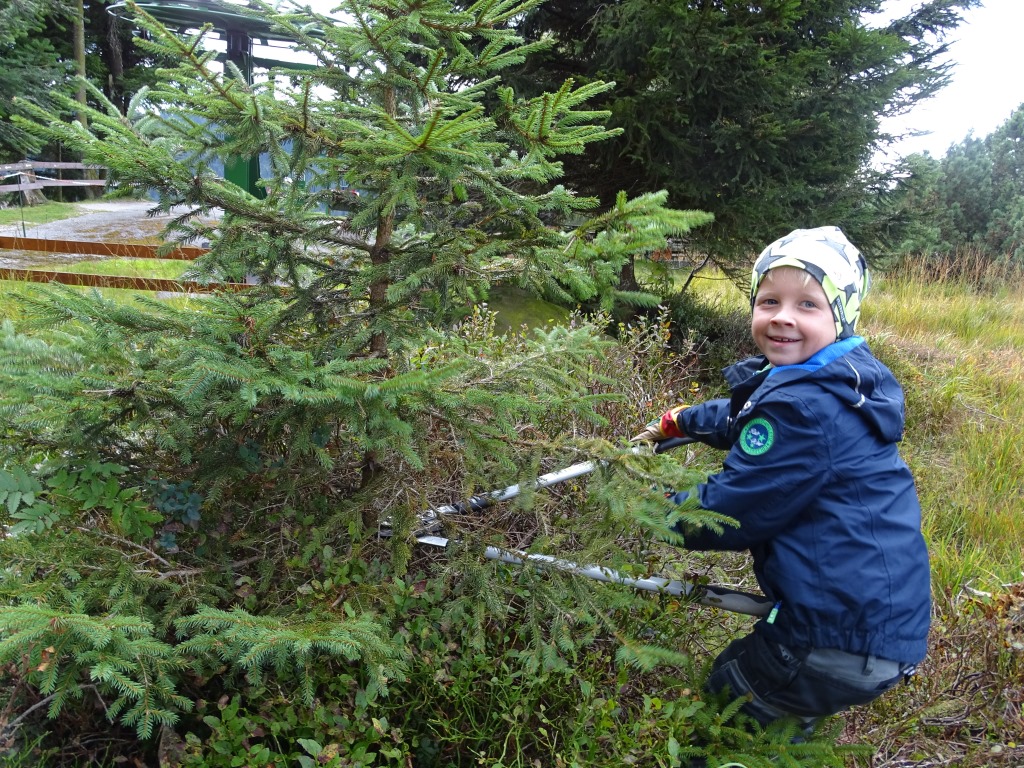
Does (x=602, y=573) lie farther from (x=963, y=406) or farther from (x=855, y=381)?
(x=963, y=406)

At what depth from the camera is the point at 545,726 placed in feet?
8.10

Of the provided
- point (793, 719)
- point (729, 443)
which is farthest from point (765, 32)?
point (793, 719)

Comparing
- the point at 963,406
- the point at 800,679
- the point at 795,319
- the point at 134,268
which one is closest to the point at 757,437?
the point at 795,319

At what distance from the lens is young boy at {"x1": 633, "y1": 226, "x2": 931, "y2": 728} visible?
212cm

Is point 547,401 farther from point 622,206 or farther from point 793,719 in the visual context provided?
point 793,719

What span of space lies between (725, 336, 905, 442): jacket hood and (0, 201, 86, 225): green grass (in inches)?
519

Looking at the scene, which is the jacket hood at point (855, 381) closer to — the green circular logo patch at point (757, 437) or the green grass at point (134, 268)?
the green circular logo patch at point (757, 437)

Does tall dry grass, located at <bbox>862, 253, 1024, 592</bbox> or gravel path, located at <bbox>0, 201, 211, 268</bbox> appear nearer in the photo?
tall dry grass, located at <bbox>862, 253, 1024, 592</bbox>

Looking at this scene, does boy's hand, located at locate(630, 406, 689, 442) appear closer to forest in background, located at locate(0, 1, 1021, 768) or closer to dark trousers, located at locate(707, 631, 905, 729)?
forest in background, located at locate(0, 1, 1021, 768)

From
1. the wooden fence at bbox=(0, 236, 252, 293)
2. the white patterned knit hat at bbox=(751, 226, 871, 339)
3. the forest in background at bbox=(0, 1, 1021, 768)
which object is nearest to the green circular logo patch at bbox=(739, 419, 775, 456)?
the forest in background at bbox=(0, 1, 1021, 768)

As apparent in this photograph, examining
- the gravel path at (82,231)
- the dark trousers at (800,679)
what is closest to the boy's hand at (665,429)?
the dark trousers at (800,679)

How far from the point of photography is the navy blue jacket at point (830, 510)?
2.11 meters

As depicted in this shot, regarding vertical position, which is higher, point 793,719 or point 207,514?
point 207,514

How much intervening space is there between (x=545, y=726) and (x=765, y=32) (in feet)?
17.0
